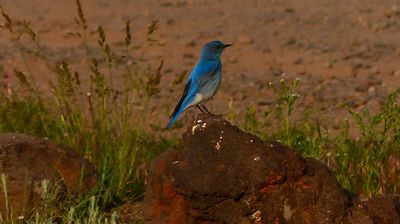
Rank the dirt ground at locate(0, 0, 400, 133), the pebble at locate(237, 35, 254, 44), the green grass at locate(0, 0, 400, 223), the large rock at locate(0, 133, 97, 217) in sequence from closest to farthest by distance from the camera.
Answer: the large rock at locate(0, 133, 97, 217), the green grass at locate(0, 0, 400, 223), the dirt ground at locate(0, 0, 400, 133), the pebble at locate(237, 35, 254, 44)

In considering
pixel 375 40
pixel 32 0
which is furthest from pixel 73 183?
pixel 32 0

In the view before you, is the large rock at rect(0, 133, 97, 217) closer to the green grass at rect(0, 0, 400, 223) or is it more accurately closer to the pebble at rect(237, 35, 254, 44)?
the green grass at rect(0, 0, 400, 223)

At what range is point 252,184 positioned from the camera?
462 centimetres

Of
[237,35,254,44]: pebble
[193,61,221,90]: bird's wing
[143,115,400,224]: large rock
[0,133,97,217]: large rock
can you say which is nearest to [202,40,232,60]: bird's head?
[193,61,221,90]: bird's wing

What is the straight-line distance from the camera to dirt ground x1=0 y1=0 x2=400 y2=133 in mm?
8711

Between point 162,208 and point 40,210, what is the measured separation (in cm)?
61

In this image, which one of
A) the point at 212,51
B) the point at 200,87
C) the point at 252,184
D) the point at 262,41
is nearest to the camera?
the point at 252,184

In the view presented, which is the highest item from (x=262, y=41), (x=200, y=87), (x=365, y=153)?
(x=200, y=87)

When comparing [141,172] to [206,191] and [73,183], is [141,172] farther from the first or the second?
[206,191]

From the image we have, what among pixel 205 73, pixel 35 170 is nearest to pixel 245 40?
pixel 205 73

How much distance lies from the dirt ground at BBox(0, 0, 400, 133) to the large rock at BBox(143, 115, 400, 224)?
9.46 feet

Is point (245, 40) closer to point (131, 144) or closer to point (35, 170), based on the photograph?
point (131, 144)

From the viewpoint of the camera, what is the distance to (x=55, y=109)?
7.44 m

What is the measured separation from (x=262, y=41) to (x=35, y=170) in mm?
5135
